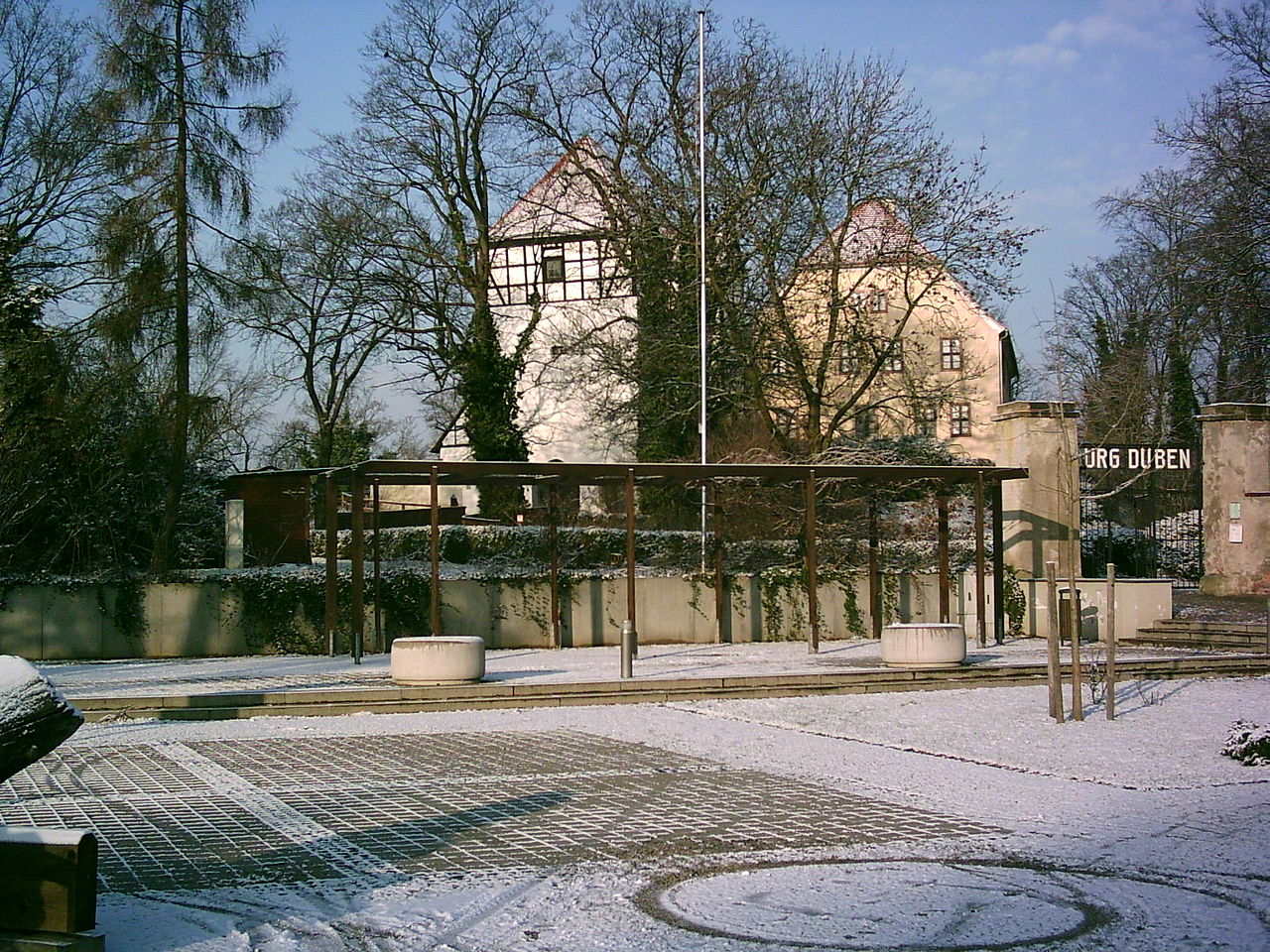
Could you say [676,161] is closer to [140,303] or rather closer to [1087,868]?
[140,303]

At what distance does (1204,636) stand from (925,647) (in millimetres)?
7422

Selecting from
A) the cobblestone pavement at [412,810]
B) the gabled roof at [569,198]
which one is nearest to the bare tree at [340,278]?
the gabled roof at [569,198]

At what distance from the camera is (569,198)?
3666 cm

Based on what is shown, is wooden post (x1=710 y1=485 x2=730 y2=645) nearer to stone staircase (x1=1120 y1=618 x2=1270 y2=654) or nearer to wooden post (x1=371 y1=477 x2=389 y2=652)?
wooden post (x1=371 y1=477 x2=389 y2=652)

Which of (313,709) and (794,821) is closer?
(794,821)

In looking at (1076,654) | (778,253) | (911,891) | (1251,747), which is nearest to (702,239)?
(778,253)

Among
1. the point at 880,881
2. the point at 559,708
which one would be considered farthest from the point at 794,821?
the point at 559,708

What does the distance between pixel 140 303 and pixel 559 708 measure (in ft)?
49.1

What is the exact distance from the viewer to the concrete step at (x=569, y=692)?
1589 centimetres

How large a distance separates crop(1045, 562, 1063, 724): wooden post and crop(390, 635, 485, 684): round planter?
7388 millimetres

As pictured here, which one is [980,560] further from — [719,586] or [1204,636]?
[719,586]

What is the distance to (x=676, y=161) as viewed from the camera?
33.9 m

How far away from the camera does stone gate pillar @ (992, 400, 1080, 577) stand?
87.4ft

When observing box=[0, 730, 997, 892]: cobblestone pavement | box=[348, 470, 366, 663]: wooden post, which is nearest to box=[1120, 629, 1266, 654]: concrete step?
box=[348, 470, 366, 663]: wooden post
